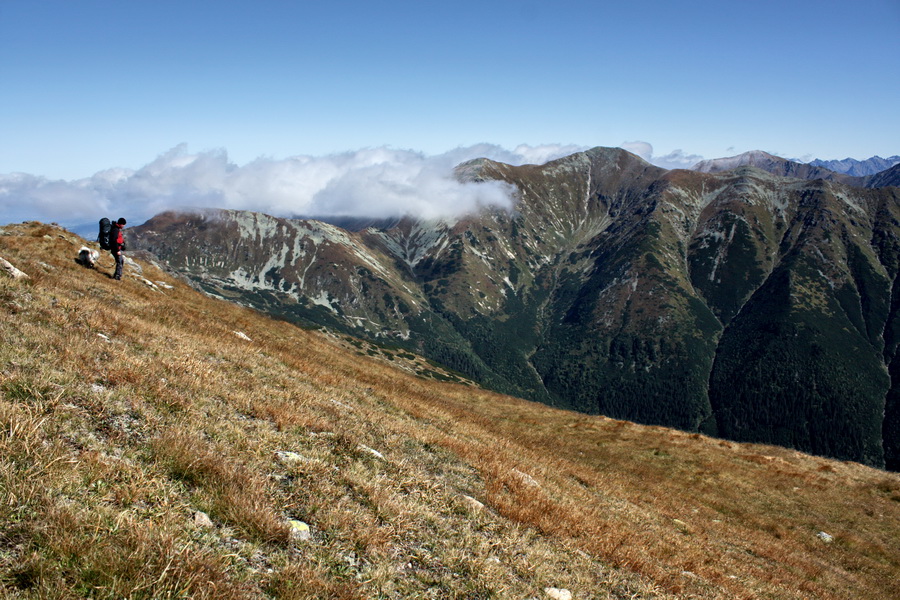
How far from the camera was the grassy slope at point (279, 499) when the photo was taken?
470cm

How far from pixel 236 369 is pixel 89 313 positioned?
4.62 m

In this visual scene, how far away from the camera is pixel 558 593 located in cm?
671

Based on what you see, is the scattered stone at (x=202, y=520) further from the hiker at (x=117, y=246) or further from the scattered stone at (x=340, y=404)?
the hiker at (x=117, y=246)

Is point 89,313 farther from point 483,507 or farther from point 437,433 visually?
point 483,507

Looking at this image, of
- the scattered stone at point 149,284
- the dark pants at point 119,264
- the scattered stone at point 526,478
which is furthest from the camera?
the scattered stone at point 149,284

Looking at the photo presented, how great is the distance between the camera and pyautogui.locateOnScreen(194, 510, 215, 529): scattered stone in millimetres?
5531

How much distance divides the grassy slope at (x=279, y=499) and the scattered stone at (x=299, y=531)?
9cm

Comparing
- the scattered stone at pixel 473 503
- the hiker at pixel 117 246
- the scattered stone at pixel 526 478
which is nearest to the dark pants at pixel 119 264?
the hiker at pixel 117 246

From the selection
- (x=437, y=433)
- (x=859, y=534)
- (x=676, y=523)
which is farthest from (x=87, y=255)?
(x=859, y=534)

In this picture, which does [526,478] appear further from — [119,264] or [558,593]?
[119,264]

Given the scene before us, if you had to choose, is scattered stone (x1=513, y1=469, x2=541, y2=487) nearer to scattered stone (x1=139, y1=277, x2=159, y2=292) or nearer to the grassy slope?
the grassy slope

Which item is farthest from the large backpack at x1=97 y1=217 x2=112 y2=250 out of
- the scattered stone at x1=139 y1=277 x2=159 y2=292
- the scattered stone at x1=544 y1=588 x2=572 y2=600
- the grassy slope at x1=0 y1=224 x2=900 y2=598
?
the scattered stone at x1=544 y1=588 x2=572 y2=600

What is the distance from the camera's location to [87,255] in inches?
1081

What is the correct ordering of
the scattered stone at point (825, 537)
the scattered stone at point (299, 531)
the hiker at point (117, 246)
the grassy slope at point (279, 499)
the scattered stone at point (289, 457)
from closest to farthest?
the grassy slope at point (279, 499) → the scattered stone at point (299, 531) → the scattered stone at point (289, 457) → the scattered stone at point (825, 537) → the hiker at point (117, 246)
